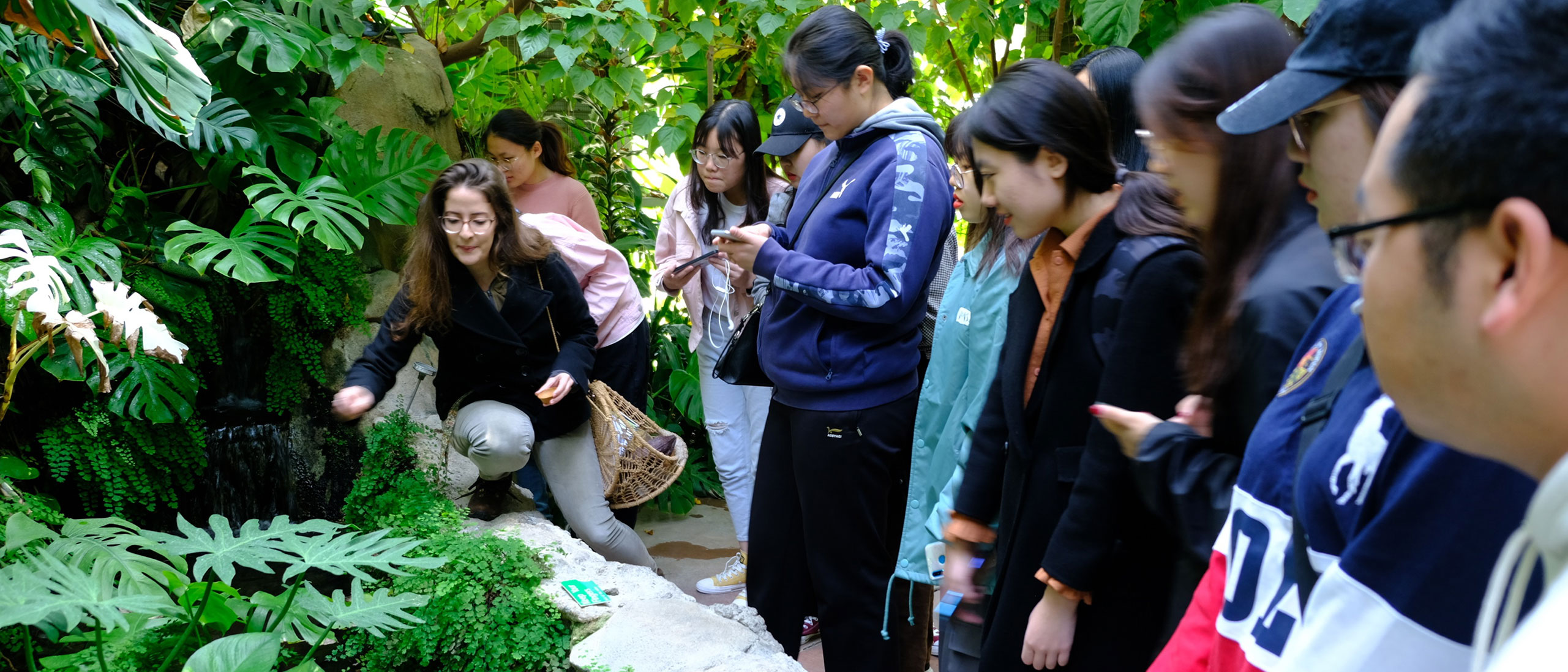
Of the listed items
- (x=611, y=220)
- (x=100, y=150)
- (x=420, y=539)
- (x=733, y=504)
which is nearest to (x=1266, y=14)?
(x=420, y=539)

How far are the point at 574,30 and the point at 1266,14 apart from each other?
3194 millimetres

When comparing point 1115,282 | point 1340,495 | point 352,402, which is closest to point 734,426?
point 352,402

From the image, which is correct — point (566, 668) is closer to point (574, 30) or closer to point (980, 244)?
point (980, 244)

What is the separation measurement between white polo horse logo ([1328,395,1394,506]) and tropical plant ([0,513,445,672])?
2342 mm

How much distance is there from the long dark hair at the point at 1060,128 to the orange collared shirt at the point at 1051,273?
0.07 metres

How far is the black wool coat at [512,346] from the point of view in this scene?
3443 millimetres

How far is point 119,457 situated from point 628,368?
6.34 feet

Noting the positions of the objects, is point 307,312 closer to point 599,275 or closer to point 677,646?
point 599,275

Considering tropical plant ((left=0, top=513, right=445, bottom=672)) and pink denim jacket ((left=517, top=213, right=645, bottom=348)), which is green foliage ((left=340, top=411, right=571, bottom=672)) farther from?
pink denim jacket ((left=517, top=213, right=645, bottom=348))

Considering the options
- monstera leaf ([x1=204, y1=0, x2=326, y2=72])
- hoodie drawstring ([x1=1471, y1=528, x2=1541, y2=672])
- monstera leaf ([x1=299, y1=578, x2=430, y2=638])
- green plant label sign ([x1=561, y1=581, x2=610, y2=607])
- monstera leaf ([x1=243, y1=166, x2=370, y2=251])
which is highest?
hoodie drawstring ([x1=1471, y1=528, x2=1541, y2=672])

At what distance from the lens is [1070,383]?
1.76 meters

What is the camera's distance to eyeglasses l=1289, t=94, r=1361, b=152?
3.60 feet

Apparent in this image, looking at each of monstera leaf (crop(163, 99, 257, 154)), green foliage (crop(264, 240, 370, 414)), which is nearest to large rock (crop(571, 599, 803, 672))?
green foliage (crop(264, 240, 370, 414))

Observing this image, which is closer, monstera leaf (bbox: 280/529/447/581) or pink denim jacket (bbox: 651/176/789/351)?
monstera leaf (bbox: 280/529/447/581)
